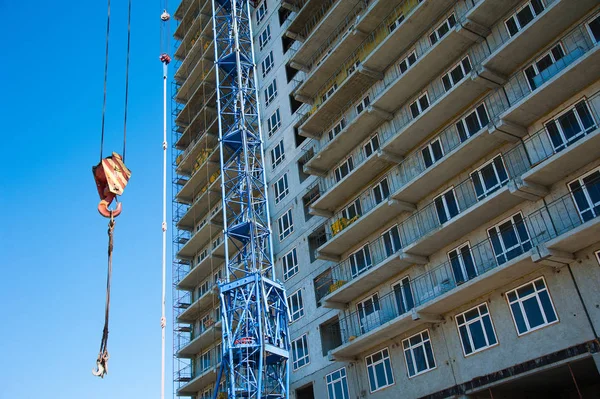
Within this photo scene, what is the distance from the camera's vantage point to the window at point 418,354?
26.5 meters

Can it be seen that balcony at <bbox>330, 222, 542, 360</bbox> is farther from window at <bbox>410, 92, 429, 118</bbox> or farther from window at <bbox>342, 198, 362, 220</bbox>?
window at <bbox>410, 92, 429, 118</bbox>

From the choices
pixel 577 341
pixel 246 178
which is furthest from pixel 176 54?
pixel 577 341

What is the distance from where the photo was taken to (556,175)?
22.7 metres

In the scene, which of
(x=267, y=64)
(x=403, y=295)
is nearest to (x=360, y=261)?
(x=403, y=295)

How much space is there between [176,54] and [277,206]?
28.0 meters

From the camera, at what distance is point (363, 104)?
1352 inches

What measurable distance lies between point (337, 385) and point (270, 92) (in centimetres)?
2279

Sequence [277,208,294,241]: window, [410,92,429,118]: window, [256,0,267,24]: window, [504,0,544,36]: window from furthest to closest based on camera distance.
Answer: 1. [256,0,267,24]: window
2. [277,208,294,241]: window
3. [410,92,429,118]: window
4. [504,0,544,36]: window

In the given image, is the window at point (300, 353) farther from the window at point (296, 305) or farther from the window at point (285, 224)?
the window at point (285, 224)

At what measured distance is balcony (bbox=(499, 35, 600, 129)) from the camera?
2184 centimetres

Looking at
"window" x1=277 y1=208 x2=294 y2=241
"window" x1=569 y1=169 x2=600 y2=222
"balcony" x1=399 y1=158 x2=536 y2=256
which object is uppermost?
"window" x1=277 y1=208 x2=294 y2=241

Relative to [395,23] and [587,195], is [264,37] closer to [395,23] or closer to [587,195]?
[395,23]

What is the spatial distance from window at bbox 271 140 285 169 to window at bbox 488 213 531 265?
19.1 meters

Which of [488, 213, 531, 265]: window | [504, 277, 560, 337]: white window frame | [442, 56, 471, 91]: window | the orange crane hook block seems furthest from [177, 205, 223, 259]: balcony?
the orange crane hook block
